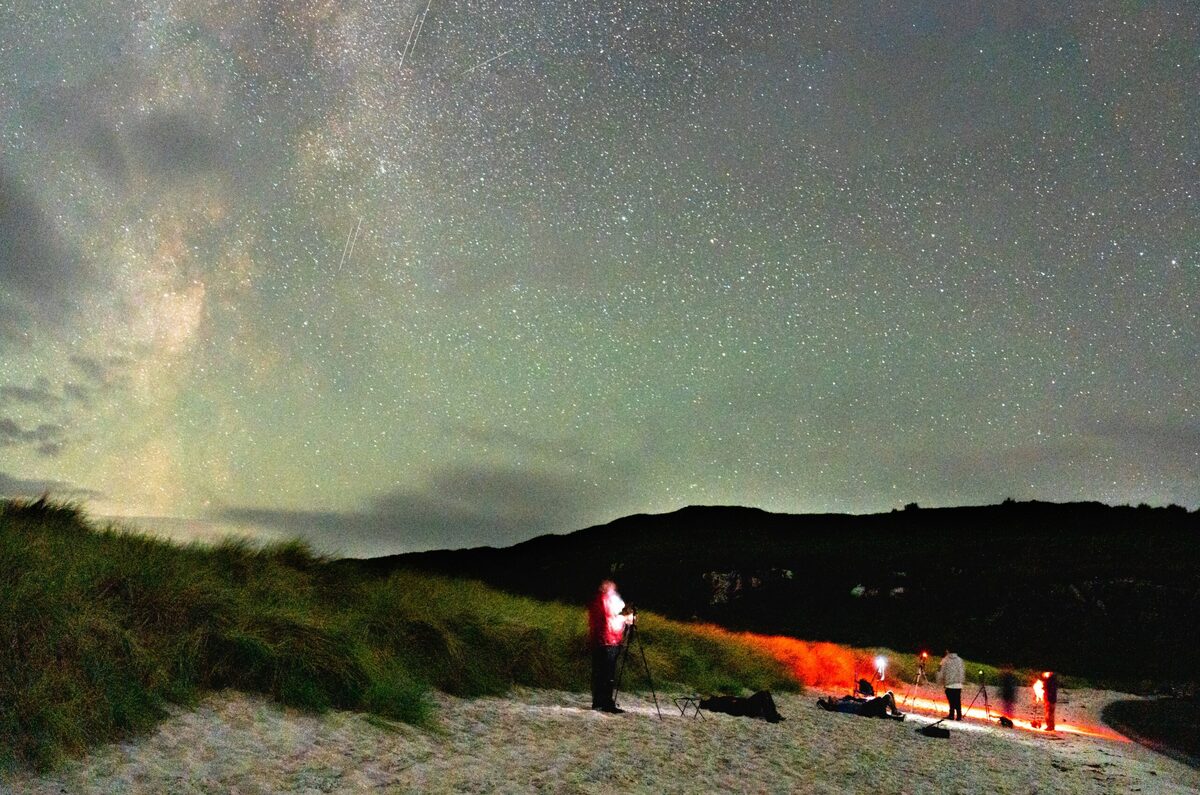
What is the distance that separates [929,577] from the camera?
94.1 meters

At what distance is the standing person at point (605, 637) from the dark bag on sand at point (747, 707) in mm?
2599

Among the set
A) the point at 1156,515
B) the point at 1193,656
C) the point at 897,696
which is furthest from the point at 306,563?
the point at 1156,515

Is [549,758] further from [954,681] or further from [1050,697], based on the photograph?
[1050,697]

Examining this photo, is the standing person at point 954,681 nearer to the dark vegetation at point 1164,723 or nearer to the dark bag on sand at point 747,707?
the dark vegetation at point 1164,723

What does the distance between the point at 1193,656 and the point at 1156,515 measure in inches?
1670

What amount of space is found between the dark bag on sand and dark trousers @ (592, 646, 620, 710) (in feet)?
8.51

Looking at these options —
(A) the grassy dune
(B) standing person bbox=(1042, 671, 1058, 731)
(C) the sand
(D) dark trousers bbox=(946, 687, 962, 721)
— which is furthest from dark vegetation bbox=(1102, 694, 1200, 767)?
(A) the grassy dune

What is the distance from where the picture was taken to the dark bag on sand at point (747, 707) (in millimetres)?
16031

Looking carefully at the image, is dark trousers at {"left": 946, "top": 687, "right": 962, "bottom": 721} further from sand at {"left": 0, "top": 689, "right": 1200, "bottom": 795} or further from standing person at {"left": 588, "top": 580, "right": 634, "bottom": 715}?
standing person at {"left": 588, "top": 580, "right": 634, "bottom": 715}

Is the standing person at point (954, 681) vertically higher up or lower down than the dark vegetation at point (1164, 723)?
higher up

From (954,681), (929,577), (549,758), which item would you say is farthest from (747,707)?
(929,577)

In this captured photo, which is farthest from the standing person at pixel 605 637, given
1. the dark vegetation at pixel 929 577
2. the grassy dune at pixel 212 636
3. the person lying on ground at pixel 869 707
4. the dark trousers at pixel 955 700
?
the dark vegetation at pixel 929 577

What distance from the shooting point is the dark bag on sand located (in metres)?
16.0

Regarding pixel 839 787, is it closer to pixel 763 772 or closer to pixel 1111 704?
pixel 763 772
